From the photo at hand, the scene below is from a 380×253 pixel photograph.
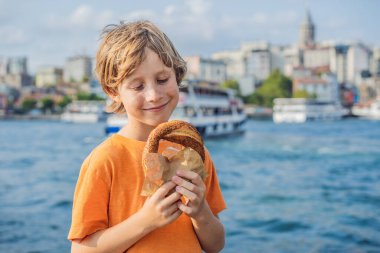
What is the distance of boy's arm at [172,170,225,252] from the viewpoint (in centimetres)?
114

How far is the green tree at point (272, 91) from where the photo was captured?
81312 mm

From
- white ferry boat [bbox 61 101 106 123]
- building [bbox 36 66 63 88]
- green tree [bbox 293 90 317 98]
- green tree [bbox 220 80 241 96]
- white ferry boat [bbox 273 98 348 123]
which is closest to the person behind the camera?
white ferry boat [bbox 273 98 348 123]

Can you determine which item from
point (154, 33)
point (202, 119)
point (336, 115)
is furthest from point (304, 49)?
point (154, 33)

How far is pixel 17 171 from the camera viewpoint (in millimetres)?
14008

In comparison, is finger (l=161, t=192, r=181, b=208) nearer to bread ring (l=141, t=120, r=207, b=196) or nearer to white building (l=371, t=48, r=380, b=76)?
bread ring (l=141, t=120, r=207, b=196)

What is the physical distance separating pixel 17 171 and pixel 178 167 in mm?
13711

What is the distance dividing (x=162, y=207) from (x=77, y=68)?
122467 millimetres

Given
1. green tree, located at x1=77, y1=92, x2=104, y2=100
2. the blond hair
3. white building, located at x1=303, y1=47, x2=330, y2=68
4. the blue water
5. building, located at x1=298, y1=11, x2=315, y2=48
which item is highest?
building, located at x1=298, y1=11, x2=315, y2=48

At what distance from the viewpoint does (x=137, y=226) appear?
1.22 metres

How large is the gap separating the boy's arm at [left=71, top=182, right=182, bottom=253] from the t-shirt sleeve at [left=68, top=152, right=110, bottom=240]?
0.09ft

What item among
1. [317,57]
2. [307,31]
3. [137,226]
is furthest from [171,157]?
[307,31]

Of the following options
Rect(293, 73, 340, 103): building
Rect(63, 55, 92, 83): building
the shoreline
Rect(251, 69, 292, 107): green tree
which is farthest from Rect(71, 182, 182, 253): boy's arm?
Rect(63, 55, 92, 83): building

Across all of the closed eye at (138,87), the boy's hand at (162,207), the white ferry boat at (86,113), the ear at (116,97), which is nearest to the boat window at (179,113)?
the ear at (116,97)

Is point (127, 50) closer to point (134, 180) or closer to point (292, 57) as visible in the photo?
point (134, 180)
